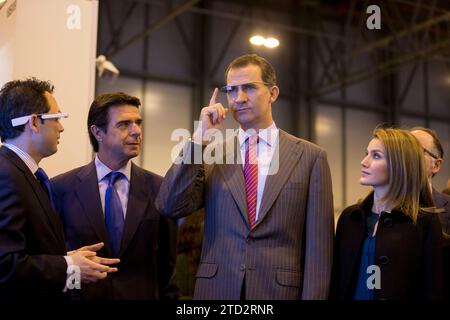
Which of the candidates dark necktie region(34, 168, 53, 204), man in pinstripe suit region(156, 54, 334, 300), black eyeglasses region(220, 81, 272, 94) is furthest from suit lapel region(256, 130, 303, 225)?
dark necktie region(34, 168, 53, 204)

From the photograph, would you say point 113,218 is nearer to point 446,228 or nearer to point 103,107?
point 103,107

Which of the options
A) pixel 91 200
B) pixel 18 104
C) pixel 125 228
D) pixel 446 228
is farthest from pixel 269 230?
pixel 18 104

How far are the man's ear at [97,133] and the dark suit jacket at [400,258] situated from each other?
1338 millimetres

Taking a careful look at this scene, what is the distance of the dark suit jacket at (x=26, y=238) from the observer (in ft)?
6.98

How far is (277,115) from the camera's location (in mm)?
13398

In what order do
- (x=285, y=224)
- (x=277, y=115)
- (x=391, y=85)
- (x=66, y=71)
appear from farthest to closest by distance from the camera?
1. (x=391, y=85)
2. (x=277, y=115)
3. (x=66, y=71)
4. (x=285, y=224)

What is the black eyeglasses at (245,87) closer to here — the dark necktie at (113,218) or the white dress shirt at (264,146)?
the white dress shirt at (264,146)

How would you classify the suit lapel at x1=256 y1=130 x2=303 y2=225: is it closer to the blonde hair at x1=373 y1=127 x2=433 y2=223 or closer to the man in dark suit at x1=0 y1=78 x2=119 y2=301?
the blonde hair at x1=373 y1=127 x2=433 y2=223

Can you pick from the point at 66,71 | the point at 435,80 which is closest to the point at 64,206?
the point at 66,71

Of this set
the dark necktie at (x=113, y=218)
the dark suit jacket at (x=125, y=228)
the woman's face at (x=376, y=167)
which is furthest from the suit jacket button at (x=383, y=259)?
the dark necktie at (x=113, y=218)

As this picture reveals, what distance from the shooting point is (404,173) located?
256cm

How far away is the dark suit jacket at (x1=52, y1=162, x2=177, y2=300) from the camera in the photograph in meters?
2.73

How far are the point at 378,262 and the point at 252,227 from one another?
571 millimetres

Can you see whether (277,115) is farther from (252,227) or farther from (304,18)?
(252,227)
